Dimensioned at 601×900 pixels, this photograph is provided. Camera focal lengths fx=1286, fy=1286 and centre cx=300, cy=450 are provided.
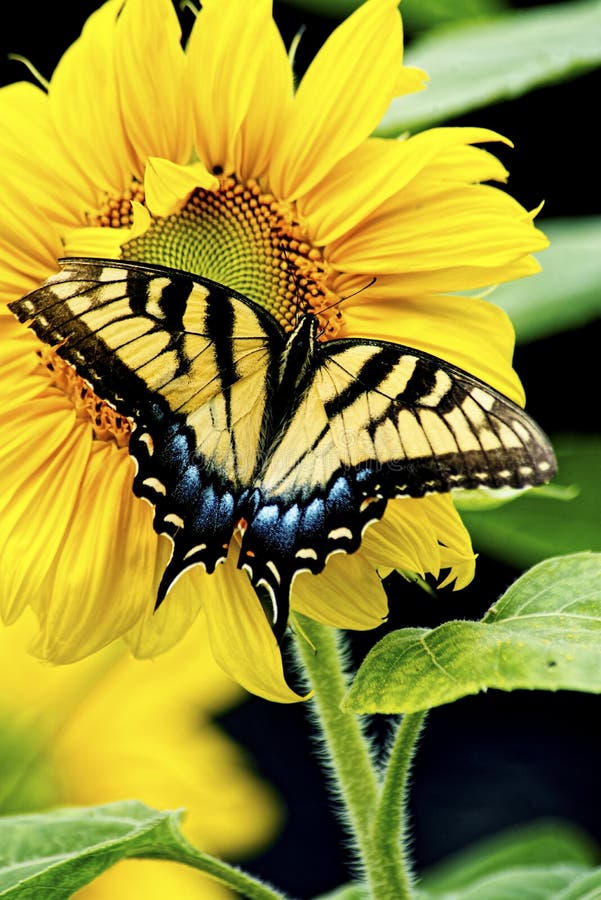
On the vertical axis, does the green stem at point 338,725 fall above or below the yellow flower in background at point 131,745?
above

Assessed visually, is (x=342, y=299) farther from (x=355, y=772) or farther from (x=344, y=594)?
(x=355, y=772)

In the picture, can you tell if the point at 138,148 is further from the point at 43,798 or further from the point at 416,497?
the point at 43,798

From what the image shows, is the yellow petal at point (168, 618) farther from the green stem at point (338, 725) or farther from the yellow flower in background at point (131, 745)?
the yellow flower in background at point (131, 745)

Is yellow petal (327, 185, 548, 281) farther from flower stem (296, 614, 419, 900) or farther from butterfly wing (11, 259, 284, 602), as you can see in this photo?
flower stem (296, 614, 419, 900)

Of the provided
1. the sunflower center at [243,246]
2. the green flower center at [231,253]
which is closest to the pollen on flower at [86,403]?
the green flower center at [231,253]

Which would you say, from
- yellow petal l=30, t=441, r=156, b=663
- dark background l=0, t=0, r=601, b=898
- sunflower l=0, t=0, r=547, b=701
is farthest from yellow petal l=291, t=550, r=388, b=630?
dark background l=0, t=0, r=601, b=898

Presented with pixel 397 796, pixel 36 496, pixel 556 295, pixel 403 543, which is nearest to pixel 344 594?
pixel 403 543
